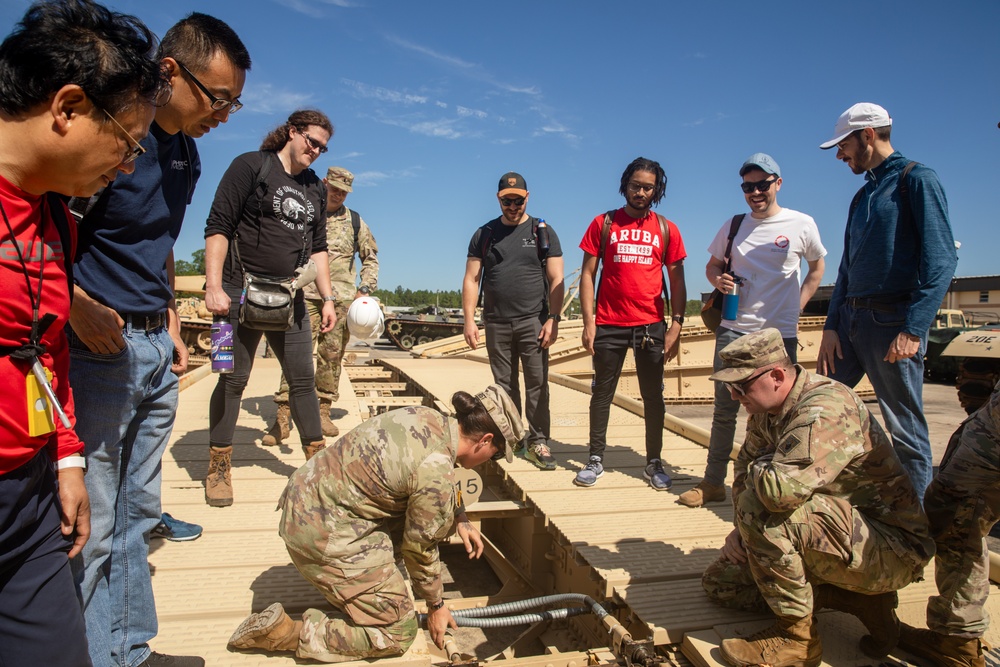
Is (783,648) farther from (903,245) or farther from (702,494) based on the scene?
(903,245)

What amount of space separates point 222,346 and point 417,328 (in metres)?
18.0

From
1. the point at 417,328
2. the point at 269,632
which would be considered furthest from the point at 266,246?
the point at 417,328

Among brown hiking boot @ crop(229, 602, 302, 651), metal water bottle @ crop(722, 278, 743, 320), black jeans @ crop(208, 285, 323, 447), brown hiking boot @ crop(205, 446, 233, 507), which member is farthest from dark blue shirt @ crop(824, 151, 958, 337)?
brown hiking boot @ crop(205, 446, 233, 507)

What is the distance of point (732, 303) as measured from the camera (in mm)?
3715

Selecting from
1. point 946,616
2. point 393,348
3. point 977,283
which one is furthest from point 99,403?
point 977,283

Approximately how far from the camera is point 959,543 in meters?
2.36

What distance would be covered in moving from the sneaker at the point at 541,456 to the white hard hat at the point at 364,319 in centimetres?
Answer: 180

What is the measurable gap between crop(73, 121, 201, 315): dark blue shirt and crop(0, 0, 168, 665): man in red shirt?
57cm

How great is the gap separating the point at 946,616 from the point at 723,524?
1260 mm

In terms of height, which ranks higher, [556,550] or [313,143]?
[313,143]

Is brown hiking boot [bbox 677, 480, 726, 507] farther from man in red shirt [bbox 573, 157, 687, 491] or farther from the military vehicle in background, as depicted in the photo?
the military vehicle in background

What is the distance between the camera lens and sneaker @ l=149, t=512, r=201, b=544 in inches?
122

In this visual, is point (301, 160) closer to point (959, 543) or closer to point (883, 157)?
point (883, 157)

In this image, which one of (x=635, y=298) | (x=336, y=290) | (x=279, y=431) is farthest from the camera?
(x=336, y=290)
